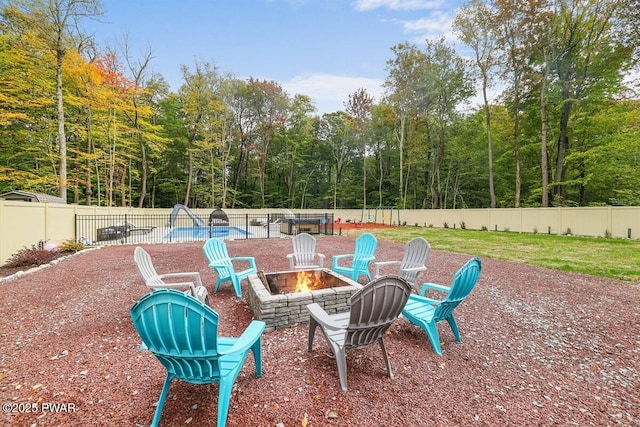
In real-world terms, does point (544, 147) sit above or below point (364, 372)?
above

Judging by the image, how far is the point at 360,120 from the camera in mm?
25438

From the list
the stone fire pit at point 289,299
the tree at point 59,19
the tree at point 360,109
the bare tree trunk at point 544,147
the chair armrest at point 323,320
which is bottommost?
the stone fire pit at point 289,299

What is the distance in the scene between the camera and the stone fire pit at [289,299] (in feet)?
10.4

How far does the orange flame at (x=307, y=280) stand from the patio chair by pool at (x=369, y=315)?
1531 millimetres

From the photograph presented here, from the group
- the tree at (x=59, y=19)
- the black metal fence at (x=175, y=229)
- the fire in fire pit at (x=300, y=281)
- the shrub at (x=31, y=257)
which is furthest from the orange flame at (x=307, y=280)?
the tree at (x=59, y=19)

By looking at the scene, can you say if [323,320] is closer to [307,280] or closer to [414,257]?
[307,280]

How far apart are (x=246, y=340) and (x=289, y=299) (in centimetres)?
129

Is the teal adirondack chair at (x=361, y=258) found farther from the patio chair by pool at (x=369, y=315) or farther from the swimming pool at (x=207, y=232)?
the swimming pool at (x=207, y=232)

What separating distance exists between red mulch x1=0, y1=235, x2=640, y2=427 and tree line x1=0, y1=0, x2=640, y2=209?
442 inches

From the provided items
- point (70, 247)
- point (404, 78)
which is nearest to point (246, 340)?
point (70, 247)

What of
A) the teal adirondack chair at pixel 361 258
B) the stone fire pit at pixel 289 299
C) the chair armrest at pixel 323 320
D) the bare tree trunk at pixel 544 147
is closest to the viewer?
the chair armrest at pixel 323 320

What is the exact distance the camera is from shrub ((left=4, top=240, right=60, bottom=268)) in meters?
6.50

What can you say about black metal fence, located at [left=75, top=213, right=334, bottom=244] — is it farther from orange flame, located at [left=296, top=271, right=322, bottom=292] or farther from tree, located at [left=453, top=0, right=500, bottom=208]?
tree, located at [left=453, top=0, right=500, bottom=208]

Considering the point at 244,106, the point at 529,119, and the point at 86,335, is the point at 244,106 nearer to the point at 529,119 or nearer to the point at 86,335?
the point at 529,119
